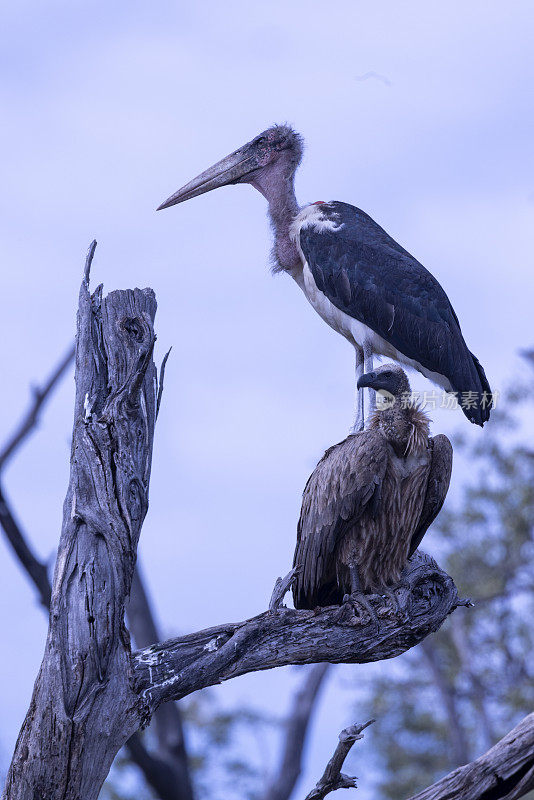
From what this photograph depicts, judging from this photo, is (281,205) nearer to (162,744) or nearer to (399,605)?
(399,605)

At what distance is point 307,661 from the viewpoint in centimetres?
498

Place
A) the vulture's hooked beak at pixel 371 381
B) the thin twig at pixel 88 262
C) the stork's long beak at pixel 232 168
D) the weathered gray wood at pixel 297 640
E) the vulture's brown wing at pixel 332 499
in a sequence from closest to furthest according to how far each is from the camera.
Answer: the weathered gray wood at pixel 297 640, the thin twig at pixel 88 262, the vulture's brown wing at pixel 332 499, the vulture's hooked beak at pixel 371 381, the stork's long beak at pixel 232 168

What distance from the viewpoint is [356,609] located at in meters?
5.24

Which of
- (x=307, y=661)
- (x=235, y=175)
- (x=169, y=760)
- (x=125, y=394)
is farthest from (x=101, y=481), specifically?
(x=169, y=760)

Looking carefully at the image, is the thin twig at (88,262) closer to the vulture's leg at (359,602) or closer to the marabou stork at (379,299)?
the vulture's leg at (359,602)

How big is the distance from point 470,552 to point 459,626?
3.22 meters

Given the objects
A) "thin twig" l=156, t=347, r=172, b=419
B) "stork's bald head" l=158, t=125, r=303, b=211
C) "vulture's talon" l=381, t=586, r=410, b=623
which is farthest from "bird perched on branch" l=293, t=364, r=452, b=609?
"stork's bald head" l=158, t=125, r=303, b=211

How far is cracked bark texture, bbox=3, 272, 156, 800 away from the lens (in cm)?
429

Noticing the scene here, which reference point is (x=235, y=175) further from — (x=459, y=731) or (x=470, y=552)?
(x=470, y=552)

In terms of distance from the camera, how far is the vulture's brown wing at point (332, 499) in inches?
212

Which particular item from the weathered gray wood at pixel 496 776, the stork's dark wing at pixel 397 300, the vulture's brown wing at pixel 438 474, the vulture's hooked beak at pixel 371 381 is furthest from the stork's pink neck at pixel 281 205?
the weathered gray wood at pixel 496 776

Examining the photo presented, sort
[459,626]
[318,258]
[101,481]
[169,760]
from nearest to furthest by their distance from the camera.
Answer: [101,481] < [318,258] < [169,760] < [459,626]

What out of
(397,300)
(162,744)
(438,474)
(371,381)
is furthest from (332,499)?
(162,744)

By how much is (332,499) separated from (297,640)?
2.61 ft
